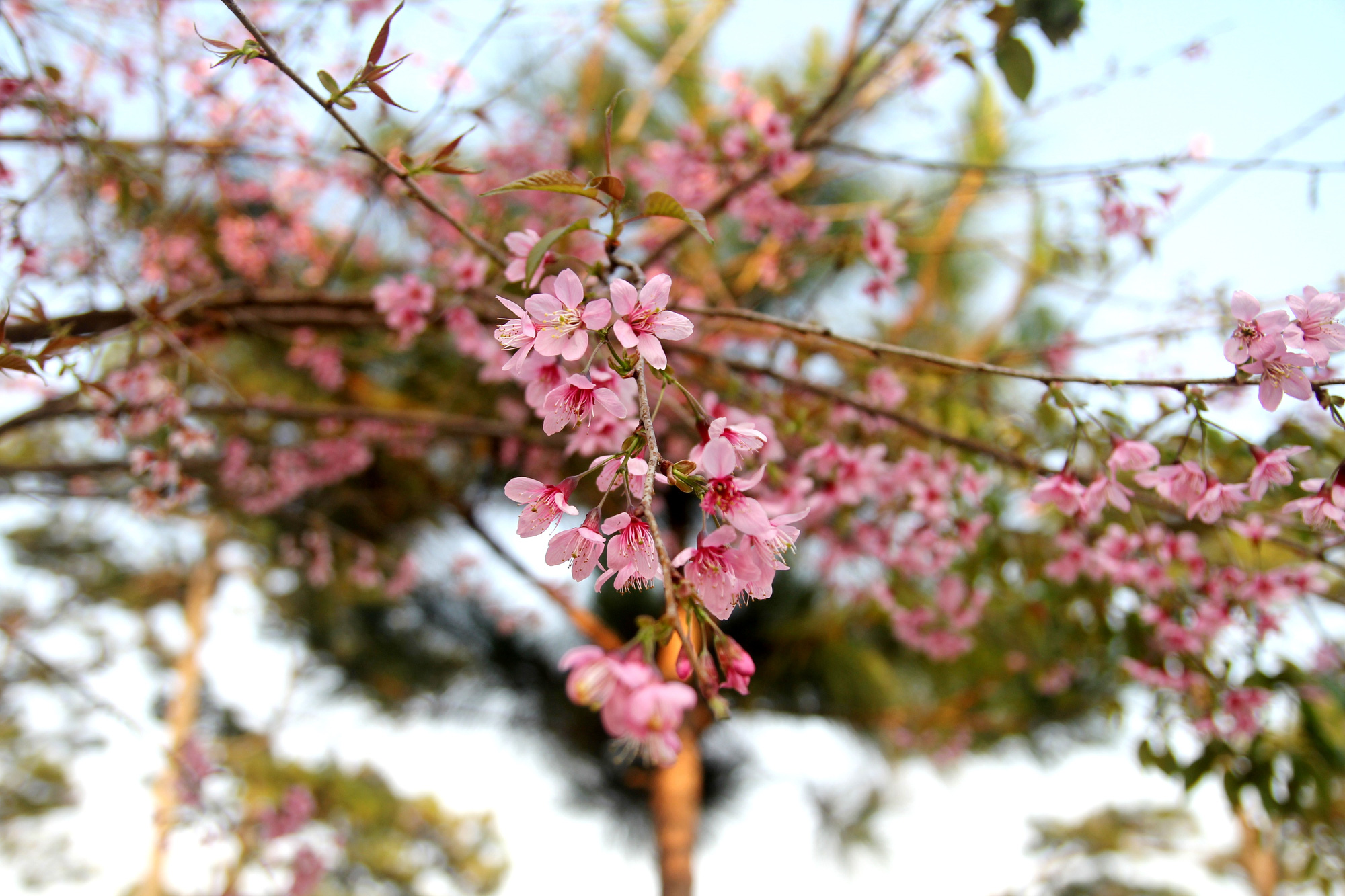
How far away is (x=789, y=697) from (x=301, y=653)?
2684 millimetres

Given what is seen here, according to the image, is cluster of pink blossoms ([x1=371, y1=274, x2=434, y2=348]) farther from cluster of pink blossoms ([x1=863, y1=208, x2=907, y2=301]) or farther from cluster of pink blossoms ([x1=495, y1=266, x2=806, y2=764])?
cluster of pink blossoms ([x1=863, y1=208, x2=907, y2=301])

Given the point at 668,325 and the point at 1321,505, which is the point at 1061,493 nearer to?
the point at 1321,505

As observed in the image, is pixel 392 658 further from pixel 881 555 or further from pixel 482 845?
pixel 482 845

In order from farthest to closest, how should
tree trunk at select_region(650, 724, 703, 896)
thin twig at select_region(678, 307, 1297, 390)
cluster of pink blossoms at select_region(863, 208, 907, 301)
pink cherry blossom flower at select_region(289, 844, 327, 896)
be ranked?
1. tree trunk at select_region(650, 724, 703, 896)
2. pink cherry blossom flower at select_region(289, 844, 327, 896)
3. cluster of pink blossoms at select_region(863, 208, 907, 301)
4. thin twig at select_region(678, 307, 1297, 390)

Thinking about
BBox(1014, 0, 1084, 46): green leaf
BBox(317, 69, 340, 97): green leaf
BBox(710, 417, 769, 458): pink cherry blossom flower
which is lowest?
BBox(710, 417, 769, 458): pink cherry blossom flower

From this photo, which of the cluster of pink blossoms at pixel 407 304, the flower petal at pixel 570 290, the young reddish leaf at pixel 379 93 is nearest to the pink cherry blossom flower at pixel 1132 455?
the flower petal at pixel 570 290

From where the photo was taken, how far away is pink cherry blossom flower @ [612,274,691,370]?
0.51m

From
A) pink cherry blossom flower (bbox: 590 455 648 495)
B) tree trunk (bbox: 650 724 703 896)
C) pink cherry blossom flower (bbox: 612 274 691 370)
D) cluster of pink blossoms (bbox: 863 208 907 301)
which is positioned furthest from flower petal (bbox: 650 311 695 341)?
tree trunk (bbox: 650 724 703 896)

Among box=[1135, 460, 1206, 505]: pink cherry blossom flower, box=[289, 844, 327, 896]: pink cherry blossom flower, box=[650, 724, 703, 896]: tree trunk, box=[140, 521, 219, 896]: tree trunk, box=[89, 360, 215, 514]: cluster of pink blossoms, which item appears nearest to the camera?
box=[1135, 460, 1206, 505]: pink cherry blossom flower

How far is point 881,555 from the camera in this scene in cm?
139

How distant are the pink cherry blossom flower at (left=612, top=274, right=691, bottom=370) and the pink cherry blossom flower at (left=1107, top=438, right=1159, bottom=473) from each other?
505 millimetres

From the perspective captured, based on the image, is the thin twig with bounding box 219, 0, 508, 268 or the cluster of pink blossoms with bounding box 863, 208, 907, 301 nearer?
the thin twig with bounding box 219, 0, 508, 268

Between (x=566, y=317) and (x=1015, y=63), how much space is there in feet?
2.66

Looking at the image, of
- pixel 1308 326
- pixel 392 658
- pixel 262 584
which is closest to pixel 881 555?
pixel 1308 326
